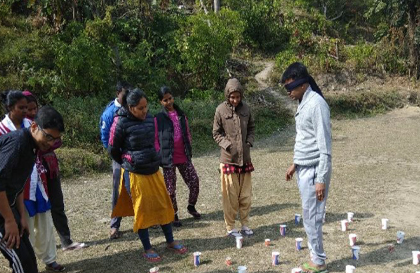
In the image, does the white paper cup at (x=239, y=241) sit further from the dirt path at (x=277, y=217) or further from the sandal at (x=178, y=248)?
the sandal at (x=178, y=248)

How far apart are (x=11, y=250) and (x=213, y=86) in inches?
516

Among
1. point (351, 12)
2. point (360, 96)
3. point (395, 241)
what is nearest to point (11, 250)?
point (395, 241)

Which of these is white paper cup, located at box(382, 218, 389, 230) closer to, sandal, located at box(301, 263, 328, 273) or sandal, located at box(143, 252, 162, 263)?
sandal, located at box(301, 263, 328, 273)

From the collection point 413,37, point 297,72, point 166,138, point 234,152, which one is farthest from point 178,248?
point 413,37

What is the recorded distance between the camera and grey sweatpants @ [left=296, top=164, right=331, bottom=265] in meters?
4.23

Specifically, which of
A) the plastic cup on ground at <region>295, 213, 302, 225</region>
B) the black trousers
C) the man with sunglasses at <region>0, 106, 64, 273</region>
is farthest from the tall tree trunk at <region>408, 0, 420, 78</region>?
the black trousers

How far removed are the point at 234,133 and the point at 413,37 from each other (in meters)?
15.8

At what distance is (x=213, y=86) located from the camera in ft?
52.4

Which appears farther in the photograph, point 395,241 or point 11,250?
point 395,241

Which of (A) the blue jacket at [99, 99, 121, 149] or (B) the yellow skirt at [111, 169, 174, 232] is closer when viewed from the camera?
(B) the yellow skirt at [111, 169, 174, 232]

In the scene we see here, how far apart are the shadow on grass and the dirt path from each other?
0.04ft

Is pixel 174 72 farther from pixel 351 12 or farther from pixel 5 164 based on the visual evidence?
pixel 351 12

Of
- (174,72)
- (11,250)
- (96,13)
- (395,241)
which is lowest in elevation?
(395,241)

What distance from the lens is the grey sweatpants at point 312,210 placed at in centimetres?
423
